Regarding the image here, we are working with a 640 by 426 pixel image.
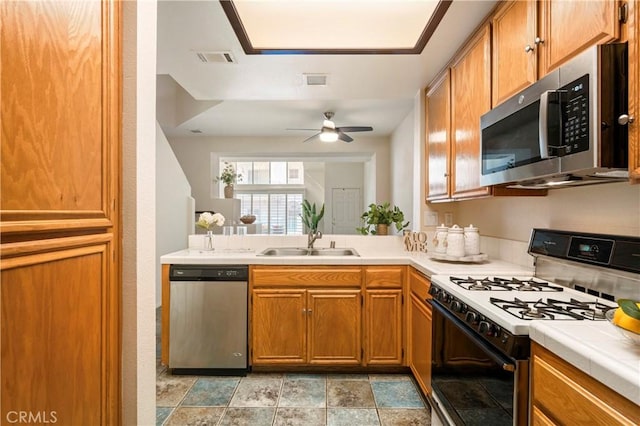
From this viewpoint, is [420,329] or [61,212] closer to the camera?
[61,212]

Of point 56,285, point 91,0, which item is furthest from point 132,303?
point 91,0

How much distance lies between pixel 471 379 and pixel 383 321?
3.47 ft

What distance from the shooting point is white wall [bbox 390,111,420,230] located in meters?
4.04

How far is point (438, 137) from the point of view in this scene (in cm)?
241

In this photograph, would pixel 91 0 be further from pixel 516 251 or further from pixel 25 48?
pixel 516 251

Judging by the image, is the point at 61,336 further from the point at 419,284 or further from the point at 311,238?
the point at 311,238

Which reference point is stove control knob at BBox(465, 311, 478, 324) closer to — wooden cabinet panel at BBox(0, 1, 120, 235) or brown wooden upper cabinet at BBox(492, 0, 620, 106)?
brown wooden upper cabinet at BBox(492, 0, 620, 106)

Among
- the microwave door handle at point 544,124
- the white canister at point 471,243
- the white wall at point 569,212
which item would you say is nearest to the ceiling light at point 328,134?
the white wall at point 569,212

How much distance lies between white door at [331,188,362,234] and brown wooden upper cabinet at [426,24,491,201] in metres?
5.38

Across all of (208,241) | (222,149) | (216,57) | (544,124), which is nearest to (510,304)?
(544,124)

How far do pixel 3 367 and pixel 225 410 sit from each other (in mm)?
1659

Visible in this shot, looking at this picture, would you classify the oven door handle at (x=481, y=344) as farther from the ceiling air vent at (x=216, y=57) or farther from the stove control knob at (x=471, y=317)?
the ceiling air vent at (x=216, y=57)

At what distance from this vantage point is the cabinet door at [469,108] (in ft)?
5.74

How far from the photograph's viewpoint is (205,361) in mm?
2322
